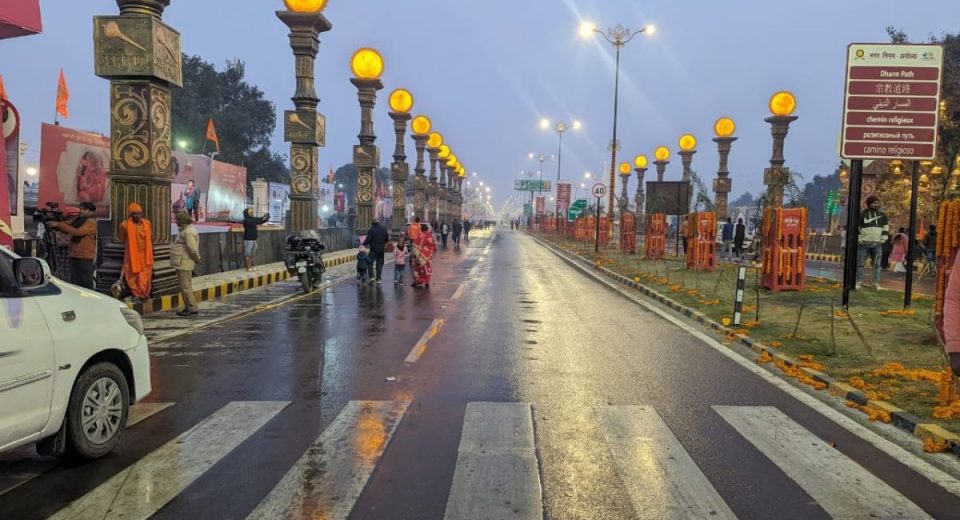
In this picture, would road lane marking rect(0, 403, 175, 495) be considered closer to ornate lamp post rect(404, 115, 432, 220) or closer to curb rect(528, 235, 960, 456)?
curb rect(528, 235, 960, 456)

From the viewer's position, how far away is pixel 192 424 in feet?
18.0

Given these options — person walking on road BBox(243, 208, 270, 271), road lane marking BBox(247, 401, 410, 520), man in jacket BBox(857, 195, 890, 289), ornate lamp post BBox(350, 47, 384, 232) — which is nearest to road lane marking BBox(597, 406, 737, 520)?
road lane marking BBox(247, 401, 410, 520)

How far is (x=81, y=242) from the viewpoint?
34.6ft

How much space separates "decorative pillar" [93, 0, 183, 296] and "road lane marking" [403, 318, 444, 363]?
17.4ft

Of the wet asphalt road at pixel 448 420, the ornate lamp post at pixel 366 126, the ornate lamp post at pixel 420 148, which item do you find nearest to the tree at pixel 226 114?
the ornate lamp post at pixel 420 148

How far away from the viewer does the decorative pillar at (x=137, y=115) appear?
11.5 m

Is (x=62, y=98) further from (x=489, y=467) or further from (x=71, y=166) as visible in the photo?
(x=489, y=467)

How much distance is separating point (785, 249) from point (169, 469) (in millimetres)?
14463

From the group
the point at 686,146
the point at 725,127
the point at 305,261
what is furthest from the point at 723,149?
the point at 305,261

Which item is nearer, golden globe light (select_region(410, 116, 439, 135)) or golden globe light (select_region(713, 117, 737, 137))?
golden globe light (select_region(713, 117, 737, 137))

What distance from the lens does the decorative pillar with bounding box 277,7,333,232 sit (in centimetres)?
2098

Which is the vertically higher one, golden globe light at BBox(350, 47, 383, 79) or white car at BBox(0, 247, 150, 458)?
golden globe light at BBox(350, 47, 383, 79)

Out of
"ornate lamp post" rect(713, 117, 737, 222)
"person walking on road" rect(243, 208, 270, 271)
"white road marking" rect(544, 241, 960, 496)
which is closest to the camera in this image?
"white road marking" rect(544, 241, 960, 496)

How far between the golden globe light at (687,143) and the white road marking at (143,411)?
47.1m
